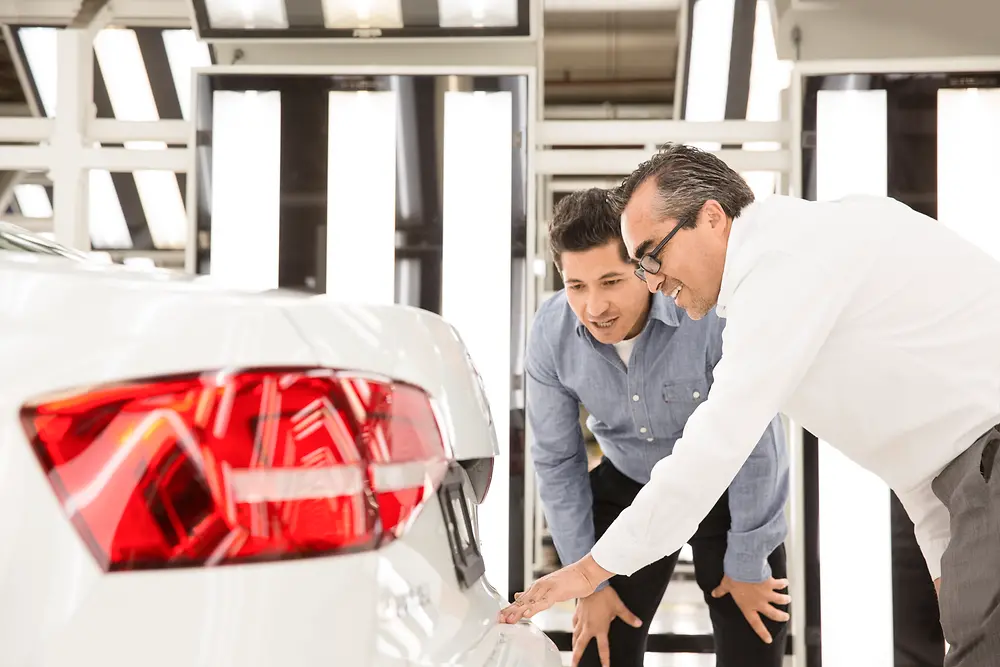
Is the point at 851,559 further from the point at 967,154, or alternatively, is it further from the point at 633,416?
the point at 967,154

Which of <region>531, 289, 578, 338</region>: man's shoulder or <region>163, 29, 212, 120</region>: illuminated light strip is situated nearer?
<region>531, 289, 578, 338</region>: man's shoulder

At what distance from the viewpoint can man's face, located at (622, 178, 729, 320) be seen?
1581 mm

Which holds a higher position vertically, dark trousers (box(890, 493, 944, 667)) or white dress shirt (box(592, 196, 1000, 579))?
white dress shirt (box(592, 196, 1000, 579))

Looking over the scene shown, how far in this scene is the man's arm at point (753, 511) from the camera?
2.08m

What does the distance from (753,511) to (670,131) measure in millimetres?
1537

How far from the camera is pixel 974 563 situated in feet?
4.24

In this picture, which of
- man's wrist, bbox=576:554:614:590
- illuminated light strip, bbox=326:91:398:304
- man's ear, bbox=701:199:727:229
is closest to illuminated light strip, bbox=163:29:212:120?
illuminated light strip, bbox=326:91:398:304

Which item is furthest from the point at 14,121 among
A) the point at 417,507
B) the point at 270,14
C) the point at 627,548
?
the point at 417,507

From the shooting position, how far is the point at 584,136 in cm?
321

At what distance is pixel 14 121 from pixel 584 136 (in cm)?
204

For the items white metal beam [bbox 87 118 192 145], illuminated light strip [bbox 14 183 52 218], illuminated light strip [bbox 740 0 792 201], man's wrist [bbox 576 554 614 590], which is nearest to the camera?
man's wrist [bbox 576 554 614 590]

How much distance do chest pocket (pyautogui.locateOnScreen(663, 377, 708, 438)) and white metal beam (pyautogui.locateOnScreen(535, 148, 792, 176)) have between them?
1.20 m

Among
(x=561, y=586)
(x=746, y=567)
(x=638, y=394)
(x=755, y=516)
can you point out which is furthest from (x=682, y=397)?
(x=561, y=586)

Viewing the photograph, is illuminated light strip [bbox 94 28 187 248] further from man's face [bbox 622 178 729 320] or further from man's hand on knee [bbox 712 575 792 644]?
man's hand on knee [bbox 712 575 792 644]
